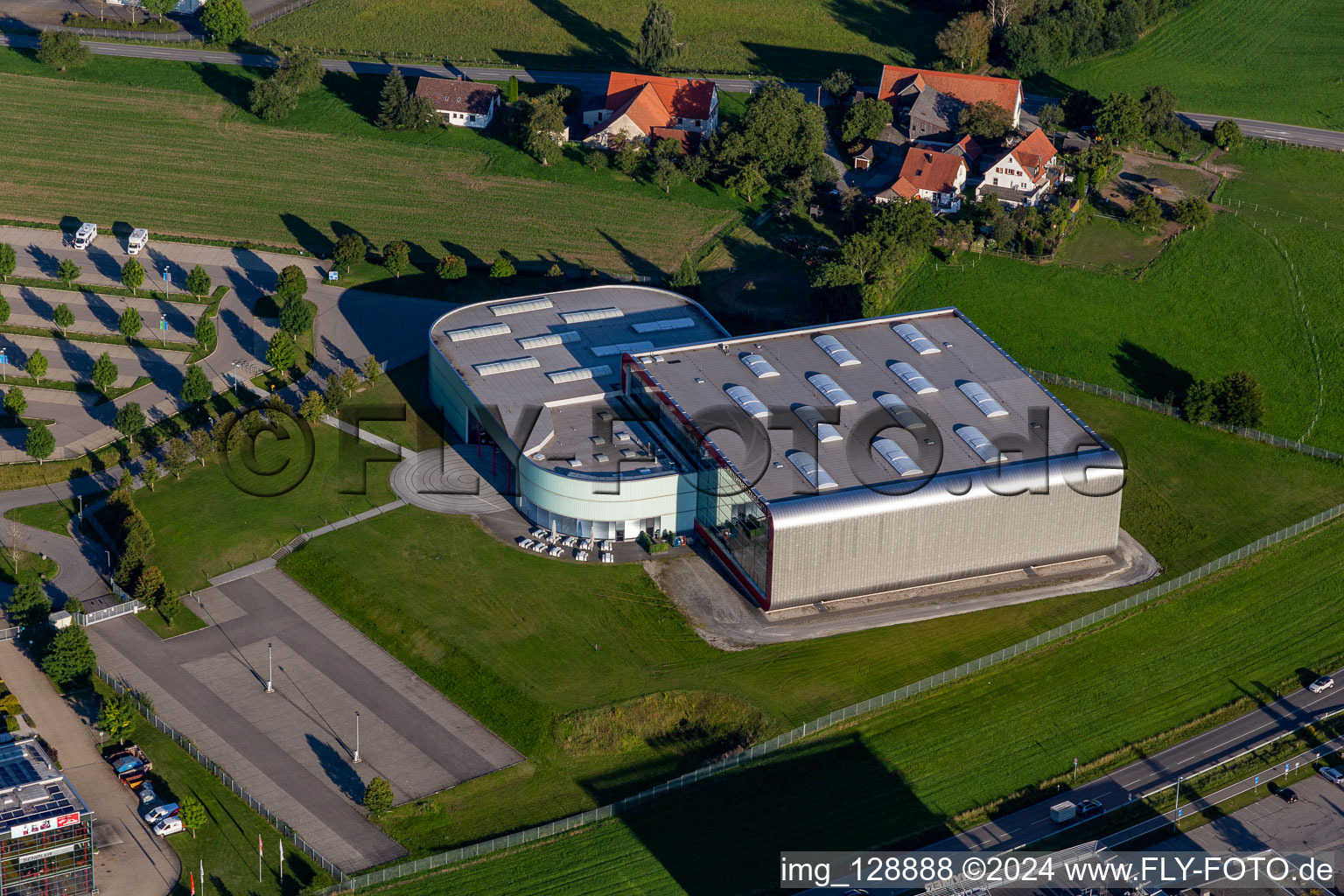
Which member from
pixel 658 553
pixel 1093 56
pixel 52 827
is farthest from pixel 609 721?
pixel 1093 56

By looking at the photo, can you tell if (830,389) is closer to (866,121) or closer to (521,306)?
(521,306)

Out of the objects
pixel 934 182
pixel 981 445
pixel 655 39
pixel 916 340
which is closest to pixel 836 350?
pixel 916 340

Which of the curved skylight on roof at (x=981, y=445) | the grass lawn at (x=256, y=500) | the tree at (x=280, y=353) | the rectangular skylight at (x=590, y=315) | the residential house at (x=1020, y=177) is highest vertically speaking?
the residential house at (x=1020, y=177)

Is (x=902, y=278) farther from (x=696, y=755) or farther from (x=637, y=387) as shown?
(x=696, y=755)

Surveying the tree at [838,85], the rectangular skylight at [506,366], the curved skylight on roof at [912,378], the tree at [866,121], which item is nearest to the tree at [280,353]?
the rectangular skylight at [506,366]

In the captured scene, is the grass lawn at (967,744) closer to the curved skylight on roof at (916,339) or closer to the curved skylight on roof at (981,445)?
the curved skylight on roof at (981,445)

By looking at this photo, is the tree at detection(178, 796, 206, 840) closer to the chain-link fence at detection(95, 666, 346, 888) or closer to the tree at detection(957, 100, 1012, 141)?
the chain-link fence at detection(95, 666, 346, 888)
